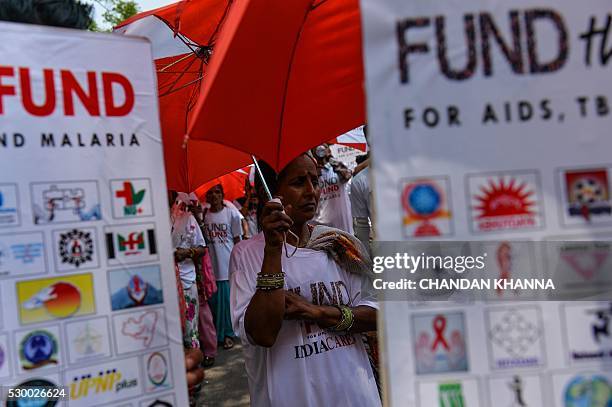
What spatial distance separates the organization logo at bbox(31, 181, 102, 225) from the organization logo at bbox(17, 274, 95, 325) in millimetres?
153

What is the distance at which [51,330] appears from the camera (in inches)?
57.4

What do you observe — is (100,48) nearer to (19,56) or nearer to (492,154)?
(19,56)

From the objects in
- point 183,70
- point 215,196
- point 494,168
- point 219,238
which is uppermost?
point 183,70

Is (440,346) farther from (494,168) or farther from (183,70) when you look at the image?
(183,70)

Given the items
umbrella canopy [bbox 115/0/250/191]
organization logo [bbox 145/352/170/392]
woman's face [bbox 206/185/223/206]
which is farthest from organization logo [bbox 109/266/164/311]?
woman's face [bbox 206/185/223/206]

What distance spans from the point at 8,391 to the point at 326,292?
3.72 feet

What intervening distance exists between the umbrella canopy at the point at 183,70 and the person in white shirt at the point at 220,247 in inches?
136

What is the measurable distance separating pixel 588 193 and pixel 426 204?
0.36 meters

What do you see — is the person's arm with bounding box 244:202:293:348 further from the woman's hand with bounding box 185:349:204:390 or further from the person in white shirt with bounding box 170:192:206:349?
the person in white shirt with bounding box 170:192:206:349

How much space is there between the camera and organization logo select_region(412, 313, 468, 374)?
4.21 ft

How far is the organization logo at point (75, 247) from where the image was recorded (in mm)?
1479

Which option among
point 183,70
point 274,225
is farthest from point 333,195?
point 274,225

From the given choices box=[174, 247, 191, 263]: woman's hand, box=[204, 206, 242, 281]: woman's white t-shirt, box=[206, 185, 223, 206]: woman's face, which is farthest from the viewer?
box=[204, 206, 242, 281]: woman's white t-shirt

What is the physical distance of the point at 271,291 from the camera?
199 centimetres
